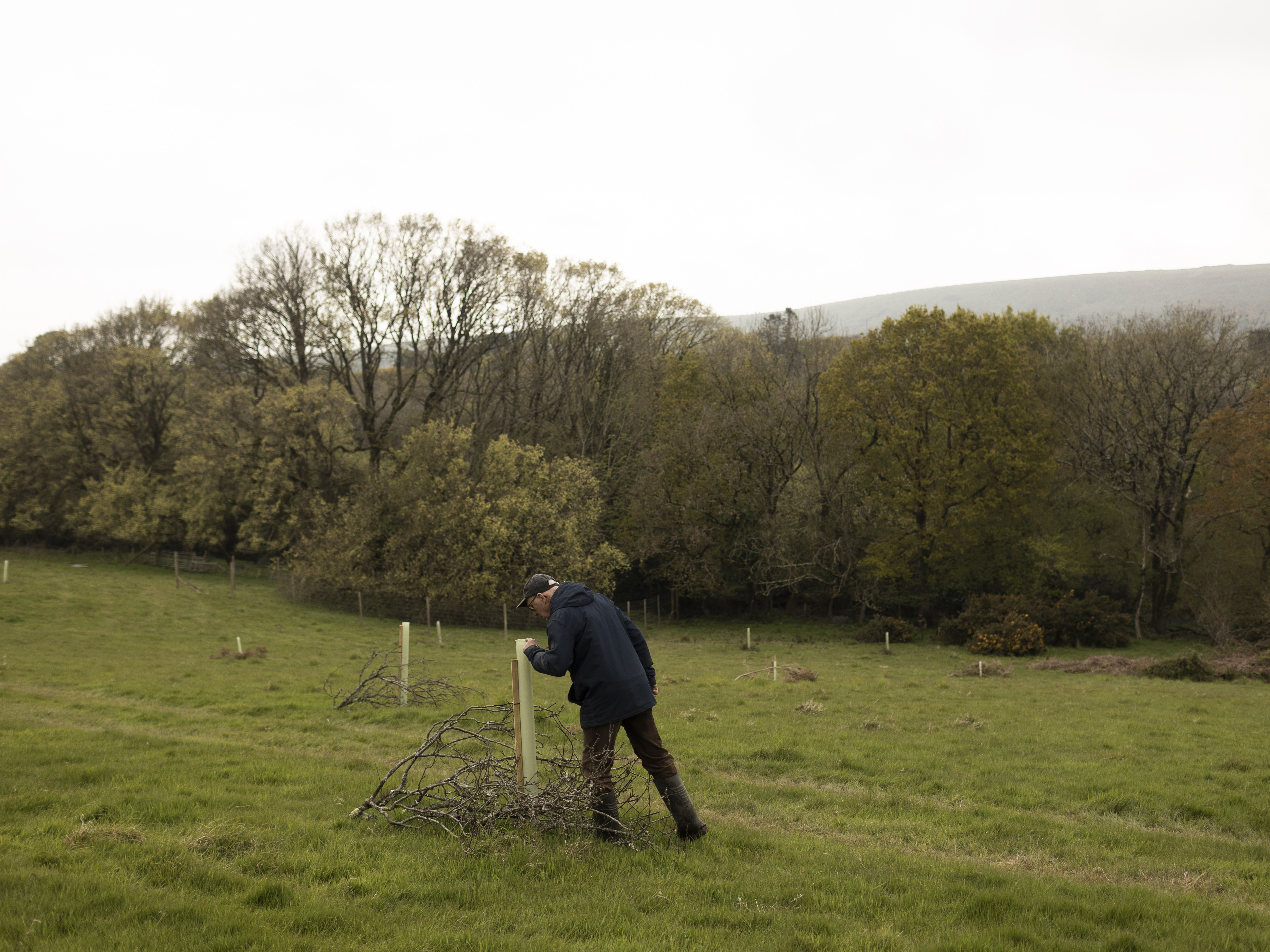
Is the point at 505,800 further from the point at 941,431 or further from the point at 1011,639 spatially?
the point at 941,431

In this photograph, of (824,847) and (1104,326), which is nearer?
(824,847)

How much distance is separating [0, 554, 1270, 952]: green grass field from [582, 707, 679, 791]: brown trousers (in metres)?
0.55

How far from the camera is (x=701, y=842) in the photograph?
629 centimetres

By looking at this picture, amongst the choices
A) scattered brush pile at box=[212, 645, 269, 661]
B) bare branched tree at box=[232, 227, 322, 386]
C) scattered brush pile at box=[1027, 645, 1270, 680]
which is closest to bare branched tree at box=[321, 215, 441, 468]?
bare branched tree at box=[232, 227, 322, 386]

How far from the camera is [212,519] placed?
42688 mm

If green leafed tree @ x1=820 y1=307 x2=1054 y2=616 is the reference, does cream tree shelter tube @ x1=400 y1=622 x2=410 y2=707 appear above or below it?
below

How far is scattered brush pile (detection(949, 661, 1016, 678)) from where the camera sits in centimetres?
2277

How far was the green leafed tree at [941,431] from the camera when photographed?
114 feet

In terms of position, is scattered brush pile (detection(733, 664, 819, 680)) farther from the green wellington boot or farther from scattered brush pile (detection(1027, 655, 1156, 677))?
the green wellington boot

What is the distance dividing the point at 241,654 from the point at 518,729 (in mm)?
16178

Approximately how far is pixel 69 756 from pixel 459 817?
18.3 ft

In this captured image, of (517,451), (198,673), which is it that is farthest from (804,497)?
(198,673)

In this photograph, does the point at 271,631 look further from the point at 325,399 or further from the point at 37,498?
the point at 37,498

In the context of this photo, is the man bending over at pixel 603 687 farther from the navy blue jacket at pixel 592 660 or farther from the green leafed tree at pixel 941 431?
the green leafed tree at pixel 941 431
